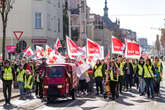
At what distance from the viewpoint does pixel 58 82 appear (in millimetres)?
18109

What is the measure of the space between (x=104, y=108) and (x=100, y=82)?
5.47 meters

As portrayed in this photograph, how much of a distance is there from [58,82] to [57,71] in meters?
0.69

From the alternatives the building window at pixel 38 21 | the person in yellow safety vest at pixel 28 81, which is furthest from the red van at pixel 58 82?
the building window at pixel 38 21

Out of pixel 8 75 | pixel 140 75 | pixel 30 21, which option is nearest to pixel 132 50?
pixel 140 75

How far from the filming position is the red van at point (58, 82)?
18.1m

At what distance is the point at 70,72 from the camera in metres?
19.1

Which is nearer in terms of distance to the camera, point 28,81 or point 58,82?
point 58,82

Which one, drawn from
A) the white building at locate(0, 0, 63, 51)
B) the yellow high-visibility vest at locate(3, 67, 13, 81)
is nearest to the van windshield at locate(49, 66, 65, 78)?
the yellow high-visibility vest at locate(3, 67, 13, 81)

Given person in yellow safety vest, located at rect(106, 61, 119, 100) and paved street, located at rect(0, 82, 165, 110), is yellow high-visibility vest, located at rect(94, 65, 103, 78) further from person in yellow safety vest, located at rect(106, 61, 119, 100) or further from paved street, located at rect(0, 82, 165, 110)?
paved street, located at rect(0, 82, 165, 110)

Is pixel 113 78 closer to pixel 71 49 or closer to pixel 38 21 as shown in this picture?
pixel 71 49

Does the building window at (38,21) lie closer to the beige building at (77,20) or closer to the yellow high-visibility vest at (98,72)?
the yellow high-visibility vest at (98,72)

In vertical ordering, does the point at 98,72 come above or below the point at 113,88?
above

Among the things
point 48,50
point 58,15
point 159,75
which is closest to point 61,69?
point 159,75

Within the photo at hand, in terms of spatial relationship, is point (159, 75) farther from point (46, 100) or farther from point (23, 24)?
point (23, 24)
